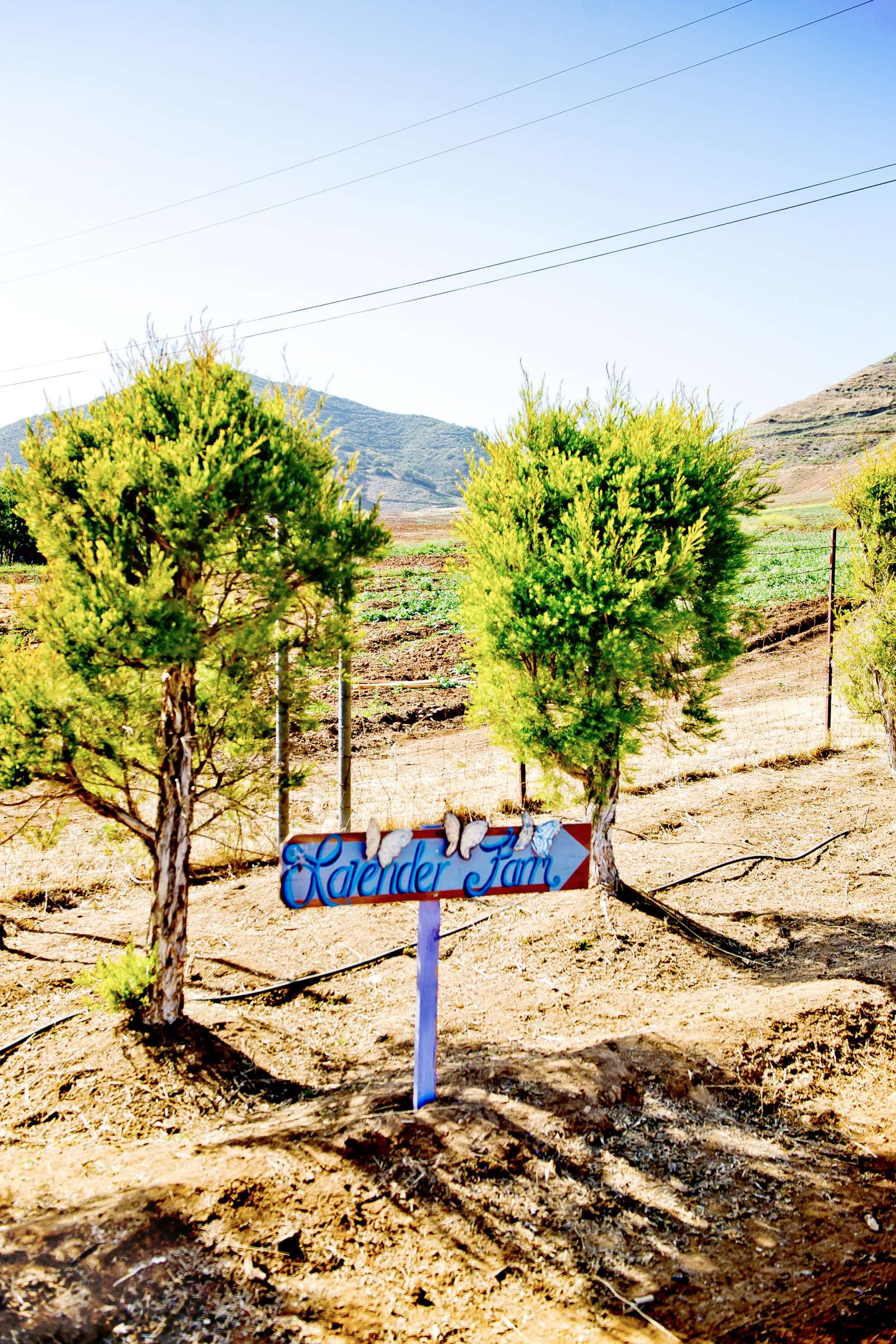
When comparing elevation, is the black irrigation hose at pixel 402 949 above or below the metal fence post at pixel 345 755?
below

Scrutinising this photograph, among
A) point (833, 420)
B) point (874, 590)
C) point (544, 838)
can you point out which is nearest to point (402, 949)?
point (544, 838)

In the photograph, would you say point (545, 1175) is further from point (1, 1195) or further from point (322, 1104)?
point (1, 1195)

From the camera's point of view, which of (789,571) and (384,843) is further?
(789,571)

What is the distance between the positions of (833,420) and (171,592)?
17754cm

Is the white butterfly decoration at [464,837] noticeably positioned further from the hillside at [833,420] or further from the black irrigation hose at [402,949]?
the hillside at [833,420]

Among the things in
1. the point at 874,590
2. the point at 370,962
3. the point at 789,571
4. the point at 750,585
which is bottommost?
the point at 370,962

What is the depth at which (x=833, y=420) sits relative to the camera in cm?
16125

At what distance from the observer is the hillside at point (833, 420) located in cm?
14112

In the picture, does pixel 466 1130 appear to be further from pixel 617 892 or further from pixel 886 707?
pixel 886 707

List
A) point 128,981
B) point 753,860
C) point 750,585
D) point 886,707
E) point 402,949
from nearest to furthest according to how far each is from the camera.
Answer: point 128,981
point 402,949
point 753,860
point 886,707
point 750,585

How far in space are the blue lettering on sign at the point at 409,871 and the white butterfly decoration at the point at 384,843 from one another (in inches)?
1.6

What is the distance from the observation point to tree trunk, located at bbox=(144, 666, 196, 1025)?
6.67 m

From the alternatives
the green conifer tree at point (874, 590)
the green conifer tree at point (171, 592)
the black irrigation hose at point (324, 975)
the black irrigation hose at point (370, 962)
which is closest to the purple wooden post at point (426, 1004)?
the black irrigation hose at point (324, 975)

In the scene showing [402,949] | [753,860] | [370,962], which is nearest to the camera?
[370,962]
